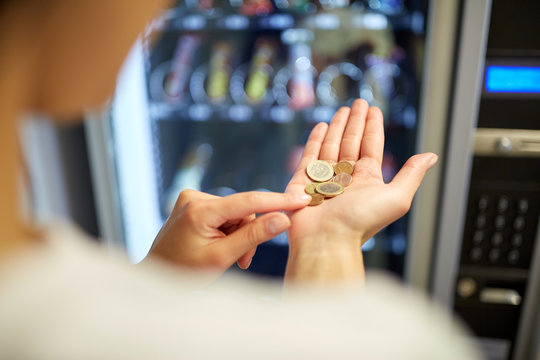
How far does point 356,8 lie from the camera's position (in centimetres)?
155

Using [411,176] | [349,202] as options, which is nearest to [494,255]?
[411,176]

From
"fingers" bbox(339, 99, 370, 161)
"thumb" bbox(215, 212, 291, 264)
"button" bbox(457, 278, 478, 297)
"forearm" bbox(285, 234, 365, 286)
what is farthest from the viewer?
"button" bbox(457, 278, 478, 297)

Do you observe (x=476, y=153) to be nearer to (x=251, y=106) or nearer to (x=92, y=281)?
(x=251, y=106)

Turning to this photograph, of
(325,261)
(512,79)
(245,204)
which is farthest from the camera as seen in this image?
(512,79)

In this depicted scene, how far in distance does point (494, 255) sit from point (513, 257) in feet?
0.19

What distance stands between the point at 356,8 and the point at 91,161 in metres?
1.12

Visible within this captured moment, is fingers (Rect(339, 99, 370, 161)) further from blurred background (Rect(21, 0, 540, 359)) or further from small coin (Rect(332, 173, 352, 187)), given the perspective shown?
blurred background (Rect(21, 0, 540, 359))

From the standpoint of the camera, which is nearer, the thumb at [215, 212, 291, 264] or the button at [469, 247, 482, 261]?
the thumb at [215, 212, 291, 264]

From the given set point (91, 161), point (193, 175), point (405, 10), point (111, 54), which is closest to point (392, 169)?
point (405, 10)

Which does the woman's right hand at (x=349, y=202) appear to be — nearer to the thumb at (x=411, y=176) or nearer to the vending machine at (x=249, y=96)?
the thumb at (x=411, y=176)

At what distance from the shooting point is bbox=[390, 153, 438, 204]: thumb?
943mm

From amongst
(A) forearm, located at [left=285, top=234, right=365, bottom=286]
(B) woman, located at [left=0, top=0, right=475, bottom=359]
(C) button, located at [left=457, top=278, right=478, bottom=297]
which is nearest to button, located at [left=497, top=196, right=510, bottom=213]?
(C) button, located at [left=457, top=278, right=478, bottom=297]

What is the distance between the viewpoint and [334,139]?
1.13 meters

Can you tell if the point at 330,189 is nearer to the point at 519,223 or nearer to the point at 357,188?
the point at 357,188
